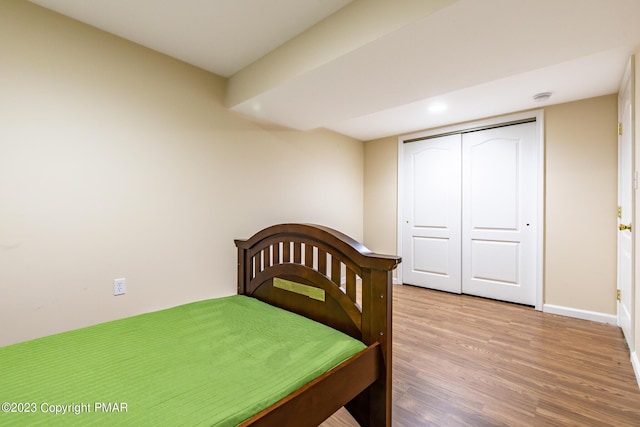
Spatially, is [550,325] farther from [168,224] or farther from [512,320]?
[168,224]

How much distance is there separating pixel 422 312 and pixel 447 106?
2.20 meters

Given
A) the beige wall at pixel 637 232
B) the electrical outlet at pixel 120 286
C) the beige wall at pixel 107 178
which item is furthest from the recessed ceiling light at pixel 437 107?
the electrical outlet at pixel 120 286

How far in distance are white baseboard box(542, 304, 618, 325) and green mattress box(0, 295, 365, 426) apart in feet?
9.33

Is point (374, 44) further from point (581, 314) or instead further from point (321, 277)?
point (581, 314)

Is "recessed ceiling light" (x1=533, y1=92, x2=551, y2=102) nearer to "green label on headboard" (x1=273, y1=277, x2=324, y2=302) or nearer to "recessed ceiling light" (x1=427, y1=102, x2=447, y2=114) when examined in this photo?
"recessed ceiling light" (x1=427, y1=102, x2=447, y2=114)

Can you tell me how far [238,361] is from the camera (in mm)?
1038

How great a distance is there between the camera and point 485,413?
1.46 meters

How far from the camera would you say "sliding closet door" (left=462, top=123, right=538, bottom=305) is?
3113mm

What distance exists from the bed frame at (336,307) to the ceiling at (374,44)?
1.12m

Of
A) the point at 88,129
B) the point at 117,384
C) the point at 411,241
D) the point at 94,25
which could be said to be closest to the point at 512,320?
the point at 411,241

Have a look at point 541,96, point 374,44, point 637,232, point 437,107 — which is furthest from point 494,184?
point 374,44

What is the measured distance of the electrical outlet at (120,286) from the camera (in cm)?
197

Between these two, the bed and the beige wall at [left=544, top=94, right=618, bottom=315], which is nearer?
the bed

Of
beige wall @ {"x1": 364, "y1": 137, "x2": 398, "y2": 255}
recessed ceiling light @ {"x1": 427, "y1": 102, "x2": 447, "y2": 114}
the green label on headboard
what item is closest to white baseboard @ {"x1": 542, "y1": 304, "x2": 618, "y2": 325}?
beige wall @ {"x1": 364, "y1": 137, "x2": 398, "y2": 255}
